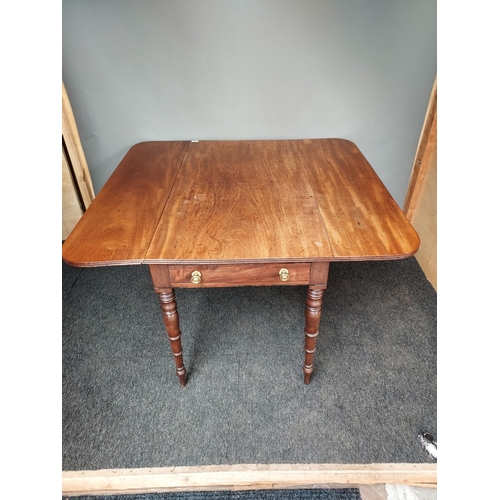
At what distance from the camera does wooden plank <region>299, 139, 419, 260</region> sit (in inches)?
39.6

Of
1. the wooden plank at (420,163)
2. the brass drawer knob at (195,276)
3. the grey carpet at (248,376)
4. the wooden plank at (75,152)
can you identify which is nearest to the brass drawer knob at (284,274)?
the brass drawer knob at (195,276)

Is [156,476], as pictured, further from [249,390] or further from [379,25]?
[379,25]

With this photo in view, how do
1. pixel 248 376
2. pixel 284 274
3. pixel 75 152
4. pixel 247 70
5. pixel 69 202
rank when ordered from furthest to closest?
pixel 69 202
pixel 75 152
pixel 247 70
pixel 248 376
pixel 284 274

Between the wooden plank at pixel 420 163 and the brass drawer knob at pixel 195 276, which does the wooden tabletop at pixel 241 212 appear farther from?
the wooden plank at pixel 420 163

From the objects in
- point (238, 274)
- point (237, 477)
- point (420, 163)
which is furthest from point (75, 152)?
point (420, 163)

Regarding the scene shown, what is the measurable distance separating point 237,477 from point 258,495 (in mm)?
84

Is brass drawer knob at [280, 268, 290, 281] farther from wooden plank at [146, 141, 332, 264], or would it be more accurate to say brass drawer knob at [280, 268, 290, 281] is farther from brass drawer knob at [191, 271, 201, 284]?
brass drawer knob at [191, 271, 201, 284]

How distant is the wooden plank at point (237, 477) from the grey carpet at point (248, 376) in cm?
3

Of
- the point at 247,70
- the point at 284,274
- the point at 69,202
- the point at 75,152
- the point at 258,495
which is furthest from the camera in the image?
the point at 69,202

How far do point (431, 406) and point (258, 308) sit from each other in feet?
2.70

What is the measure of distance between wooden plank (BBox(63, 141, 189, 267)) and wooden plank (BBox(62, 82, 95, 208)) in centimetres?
40

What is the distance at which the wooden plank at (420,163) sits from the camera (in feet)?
5.71

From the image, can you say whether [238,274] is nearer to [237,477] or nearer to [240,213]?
[240,213]

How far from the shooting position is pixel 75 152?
184cm
